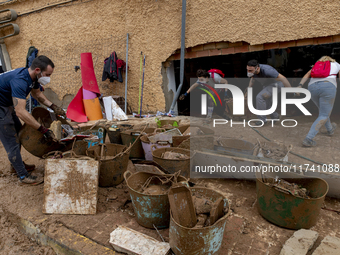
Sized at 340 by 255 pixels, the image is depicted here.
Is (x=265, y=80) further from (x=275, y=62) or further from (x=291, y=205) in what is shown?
(x=291, y=205)

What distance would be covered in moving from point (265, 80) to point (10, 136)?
17.2 feet

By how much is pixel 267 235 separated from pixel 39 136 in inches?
134

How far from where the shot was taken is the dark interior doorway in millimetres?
8391

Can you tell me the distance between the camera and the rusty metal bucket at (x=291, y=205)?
7.90ft

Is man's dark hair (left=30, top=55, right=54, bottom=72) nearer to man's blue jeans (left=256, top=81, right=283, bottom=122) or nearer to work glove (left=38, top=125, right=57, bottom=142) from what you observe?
work glove (left=38, top=125, right=57, bottom=142)

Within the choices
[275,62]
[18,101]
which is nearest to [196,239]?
[18,101]

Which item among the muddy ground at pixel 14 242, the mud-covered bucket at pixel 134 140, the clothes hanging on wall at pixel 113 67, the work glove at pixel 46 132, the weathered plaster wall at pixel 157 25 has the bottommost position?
the muddy ground at pixel 14 242

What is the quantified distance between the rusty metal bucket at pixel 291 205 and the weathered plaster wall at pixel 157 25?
3854 mm

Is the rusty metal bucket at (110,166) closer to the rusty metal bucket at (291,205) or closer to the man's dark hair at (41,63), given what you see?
the man's dark hair at (41,63)

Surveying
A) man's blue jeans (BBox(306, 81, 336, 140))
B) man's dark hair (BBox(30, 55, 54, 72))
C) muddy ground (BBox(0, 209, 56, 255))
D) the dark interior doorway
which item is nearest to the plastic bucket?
man's dark hair (BBox(30, 55, 54, 72))

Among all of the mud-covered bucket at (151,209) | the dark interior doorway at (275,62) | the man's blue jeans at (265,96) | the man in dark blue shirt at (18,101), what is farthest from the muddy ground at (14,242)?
the dark interior doorway at (275,62)

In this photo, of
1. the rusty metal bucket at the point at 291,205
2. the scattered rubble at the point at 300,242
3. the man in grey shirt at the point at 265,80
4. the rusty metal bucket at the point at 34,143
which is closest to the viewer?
the scattered rubble at the point at 300,242

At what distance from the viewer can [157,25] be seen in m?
6.76

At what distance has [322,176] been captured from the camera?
9.20 ft
